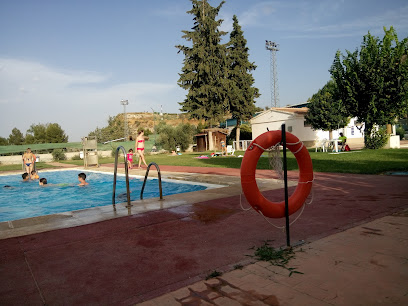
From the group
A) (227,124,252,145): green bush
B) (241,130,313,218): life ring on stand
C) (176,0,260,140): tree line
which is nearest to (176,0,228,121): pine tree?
(176,0,260,140): tree line

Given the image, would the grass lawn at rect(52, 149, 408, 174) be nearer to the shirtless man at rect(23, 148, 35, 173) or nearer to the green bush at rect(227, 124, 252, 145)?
the shirtless man at rect(23, 148, 35, 173)

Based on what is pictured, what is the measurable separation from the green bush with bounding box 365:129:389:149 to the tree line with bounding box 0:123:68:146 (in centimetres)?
5314

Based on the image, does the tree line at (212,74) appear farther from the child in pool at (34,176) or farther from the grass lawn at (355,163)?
the child in pool at (34,176)

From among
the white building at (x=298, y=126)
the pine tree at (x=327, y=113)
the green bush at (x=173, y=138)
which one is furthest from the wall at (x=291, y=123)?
the green bush at (x=173, y=138)

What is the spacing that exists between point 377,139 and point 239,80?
17.1 meters

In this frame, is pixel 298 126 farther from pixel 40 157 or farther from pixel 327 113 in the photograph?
pixel 40 157

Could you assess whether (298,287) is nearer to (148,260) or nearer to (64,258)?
Result: (148,260)

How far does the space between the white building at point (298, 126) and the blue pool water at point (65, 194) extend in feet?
69.2

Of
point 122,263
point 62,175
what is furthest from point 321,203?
point 62,175

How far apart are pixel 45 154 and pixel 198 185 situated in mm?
26016

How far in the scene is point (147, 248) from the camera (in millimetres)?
3873

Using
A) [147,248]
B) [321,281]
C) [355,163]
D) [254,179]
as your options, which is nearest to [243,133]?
[355,163]

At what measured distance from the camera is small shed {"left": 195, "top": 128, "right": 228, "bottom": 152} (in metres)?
37.7

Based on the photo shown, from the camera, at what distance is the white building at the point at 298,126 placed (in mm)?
32688
